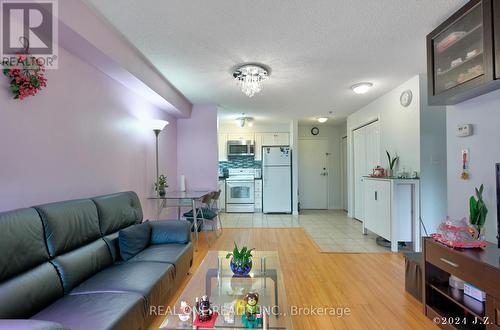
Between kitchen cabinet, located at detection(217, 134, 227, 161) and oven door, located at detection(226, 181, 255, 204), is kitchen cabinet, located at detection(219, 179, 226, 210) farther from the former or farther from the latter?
kitchen cabinet, located at detection(217, 134, 227, 161)

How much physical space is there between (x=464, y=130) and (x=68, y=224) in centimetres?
322

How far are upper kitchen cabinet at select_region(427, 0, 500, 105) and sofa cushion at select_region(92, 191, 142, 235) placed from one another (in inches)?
121

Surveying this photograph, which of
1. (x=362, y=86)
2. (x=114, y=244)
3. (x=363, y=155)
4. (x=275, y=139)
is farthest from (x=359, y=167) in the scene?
(x=114, y=244)

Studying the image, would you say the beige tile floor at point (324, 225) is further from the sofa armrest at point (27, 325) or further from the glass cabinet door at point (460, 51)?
the sofa armrest at point (27, 325)

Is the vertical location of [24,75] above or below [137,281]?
above

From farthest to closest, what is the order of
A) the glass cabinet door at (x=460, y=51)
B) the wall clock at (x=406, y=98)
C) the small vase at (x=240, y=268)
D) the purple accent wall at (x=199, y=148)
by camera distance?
1. the purple accent wall at (x=199, y=148)
2. the wall clock at (x=406, y=98)
3. the small vase at (x=240, y=268)
4. the glass cabinet door at (x=460, y=51)

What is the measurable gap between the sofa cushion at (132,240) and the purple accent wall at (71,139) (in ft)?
1.73

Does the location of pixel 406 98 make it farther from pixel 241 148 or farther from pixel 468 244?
pixel 241 148

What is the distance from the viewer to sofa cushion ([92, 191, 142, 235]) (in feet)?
7.16

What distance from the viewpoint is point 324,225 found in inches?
205

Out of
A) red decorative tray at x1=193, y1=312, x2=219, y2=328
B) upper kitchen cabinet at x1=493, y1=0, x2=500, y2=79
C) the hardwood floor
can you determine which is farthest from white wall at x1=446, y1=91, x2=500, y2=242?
red decorative tray at x1=193, y1=312, x2=219, y2=328

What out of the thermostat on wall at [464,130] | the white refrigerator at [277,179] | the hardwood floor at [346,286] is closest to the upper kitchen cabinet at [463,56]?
the thermostat on wall at [464,130]

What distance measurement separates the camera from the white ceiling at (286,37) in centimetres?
193

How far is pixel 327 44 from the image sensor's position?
8.20 ft
